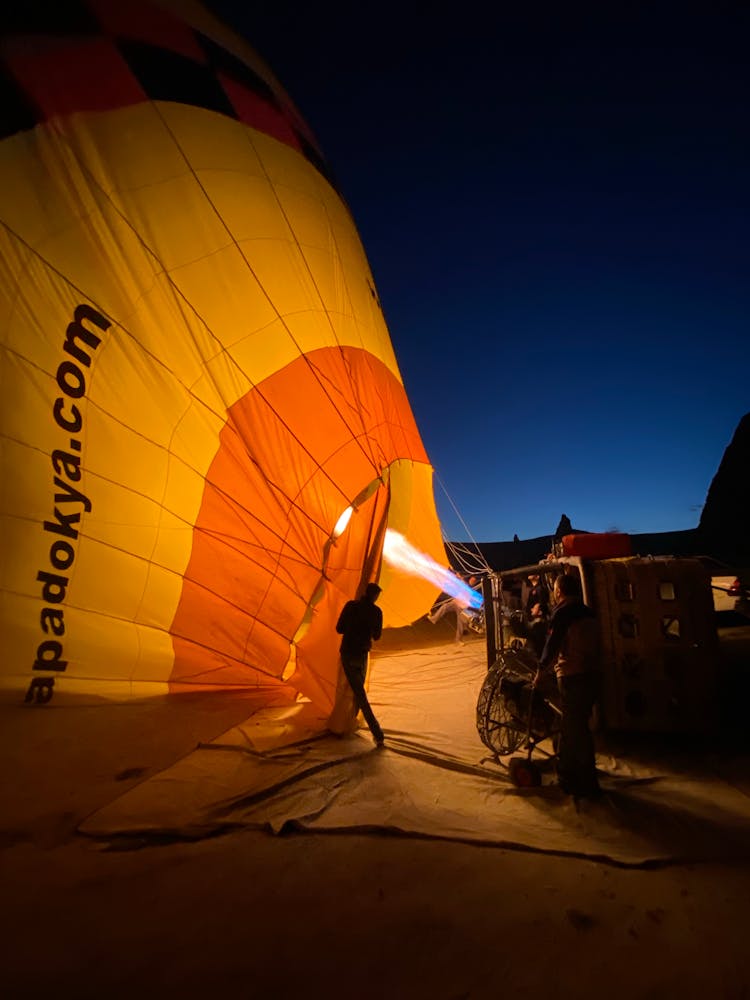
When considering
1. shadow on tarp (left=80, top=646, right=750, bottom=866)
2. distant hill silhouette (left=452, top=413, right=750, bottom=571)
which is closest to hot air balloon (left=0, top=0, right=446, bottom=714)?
shadow on tarp (left=80, top=646, right=750, bottom=866)

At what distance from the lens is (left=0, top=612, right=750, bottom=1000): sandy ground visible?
1.62 metres

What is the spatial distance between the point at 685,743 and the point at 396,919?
300cm

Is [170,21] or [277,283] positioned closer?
[170,21]

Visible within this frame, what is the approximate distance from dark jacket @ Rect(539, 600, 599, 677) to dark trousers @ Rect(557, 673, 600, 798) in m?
0.07

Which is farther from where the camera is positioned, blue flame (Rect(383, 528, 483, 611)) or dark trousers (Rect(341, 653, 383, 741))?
blue flame (Rect(383, 528, 483, 611))

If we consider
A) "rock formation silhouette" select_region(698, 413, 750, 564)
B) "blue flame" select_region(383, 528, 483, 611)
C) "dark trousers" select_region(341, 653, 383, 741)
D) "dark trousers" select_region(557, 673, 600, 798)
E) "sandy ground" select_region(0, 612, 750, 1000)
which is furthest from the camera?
"rock formation silhouette" select_region(698, 413, 750, 564)

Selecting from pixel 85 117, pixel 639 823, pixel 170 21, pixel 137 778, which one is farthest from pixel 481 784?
pixel 170 21

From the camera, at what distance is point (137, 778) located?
11.0 ft

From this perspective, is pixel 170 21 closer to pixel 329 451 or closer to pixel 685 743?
pixel 329 451

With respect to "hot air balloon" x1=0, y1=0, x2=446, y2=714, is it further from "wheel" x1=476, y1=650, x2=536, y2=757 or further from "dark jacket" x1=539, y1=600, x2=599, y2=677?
"dark jacket" x1=539, y1=600, x2=599, y2=677

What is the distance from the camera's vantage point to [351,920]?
1.91 m

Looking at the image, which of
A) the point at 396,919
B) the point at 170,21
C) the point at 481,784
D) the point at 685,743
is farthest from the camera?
the point at 170,21

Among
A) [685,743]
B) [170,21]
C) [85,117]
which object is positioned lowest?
[685,743]

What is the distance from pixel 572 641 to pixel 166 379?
3.73 metres
